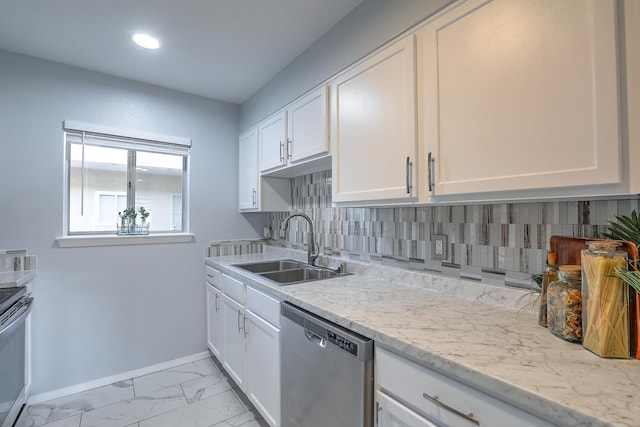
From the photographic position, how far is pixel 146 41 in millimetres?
1931

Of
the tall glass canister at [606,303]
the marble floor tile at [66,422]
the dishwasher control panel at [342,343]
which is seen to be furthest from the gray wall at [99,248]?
the tall glass canister at [606,303]

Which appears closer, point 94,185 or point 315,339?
point 315,339

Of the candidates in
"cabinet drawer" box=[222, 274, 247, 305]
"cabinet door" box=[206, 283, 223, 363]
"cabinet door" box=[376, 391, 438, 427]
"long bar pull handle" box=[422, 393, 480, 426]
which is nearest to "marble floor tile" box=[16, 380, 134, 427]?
"cabinet door" box=[206, 283, 223, 363]

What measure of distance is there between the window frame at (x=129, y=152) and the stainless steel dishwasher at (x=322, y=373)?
171 cm

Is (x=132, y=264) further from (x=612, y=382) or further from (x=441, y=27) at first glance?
(x=612, y=382)

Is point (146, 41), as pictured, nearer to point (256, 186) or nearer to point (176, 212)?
point (256, 186)

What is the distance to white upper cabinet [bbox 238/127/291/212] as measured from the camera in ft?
8.61

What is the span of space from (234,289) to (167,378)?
1.05 metres

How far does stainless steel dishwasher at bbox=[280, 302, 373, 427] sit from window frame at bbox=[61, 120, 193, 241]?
67.2 inches

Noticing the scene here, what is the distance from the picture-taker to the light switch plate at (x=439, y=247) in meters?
1.50

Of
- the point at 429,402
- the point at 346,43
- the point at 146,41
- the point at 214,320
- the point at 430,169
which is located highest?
the point at 146,41

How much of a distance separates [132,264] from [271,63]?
1.97m

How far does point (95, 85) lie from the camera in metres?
2.34

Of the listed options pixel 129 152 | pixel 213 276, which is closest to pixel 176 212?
pixel 129 152
